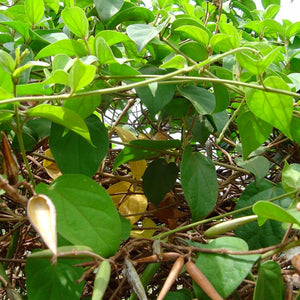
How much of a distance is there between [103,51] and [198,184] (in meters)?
0.19

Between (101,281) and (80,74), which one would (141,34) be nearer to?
(80,74)

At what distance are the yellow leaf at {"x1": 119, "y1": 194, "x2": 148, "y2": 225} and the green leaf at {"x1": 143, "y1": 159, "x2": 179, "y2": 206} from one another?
1.1 inches

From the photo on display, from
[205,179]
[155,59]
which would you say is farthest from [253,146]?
[155,59]

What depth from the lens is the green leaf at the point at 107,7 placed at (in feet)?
1.73

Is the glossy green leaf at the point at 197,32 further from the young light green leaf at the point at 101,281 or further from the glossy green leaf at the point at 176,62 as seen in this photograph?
the young light green leaf at the point at 101,281

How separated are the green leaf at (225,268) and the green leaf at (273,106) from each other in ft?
0.46

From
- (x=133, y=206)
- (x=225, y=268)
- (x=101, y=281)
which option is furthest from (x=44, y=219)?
(x=133, y=206)

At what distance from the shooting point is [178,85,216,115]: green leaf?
0.47 metres

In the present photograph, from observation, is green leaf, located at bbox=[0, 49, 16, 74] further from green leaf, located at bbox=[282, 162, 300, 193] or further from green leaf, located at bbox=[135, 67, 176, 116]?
green leaf, located at bbox=[282, 162, 300, 193]

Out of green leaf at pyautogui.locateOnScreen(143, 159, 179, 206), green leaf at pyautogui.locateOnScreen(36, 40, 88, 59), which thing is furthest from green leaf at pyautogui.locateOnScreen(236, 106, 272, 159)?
green leaf at pyautogui.locateOnScreen(36, 40, 88, 59)

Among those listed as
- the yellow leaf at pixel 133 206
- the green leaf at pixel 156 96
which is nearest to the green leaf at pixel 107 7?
the green leaf at pixel 156 96

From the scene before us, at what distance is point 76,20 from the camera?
0.46 m

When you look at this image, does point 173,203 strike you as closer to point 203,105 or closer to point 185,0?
point 203,105

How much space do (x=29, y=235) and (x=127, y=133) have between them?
0.73 ft
